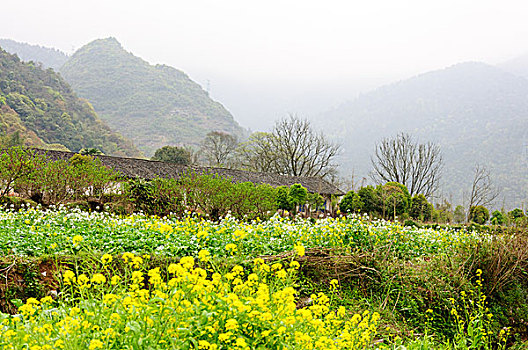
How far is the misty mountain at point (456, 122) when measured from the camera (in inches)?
1713

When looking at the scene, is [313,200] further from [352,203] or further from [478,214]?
[478,214]

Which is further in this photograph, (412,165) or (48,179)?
(412,165)

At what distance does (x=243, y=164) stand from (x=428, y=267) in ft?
112

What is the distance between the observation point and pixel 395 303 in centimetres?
455

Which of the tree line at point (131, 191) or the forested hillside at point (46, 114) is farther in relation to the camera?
the forested hillside at point (46, 114)

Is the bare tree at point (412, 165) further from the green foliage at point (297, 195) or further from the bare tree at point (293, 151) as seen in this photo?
the green foliage at point (297, 195)

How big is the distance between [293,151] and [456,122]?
3964 centimetres

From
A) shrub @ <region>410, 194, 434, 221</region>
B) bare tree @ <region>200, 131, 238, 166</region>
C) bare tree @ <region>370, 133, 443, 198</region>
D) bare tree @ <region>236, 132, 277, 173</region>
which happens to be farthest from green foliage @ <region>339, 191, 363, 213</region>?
bare tree @ <region>200, 131, 238, 166</region>

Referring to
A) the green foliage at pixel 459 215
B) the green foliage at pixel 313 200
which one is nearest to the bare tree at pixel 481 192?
the green foliage at pixel 459 215

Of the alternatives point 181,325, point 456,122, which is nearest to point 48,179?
point 181,325

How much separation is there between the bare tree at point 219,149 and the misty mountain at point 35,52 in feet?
219

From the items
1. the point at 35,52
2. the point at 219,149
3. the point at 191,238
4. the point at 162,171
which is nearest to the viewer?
the point at 191,238

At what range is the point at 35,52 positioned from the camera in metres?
98.1

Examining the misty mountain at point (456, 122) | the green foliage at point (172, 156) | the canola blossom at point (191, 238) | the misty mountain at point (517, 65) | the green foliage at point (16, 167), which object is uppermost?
the misty mountain at point (517, 65)
